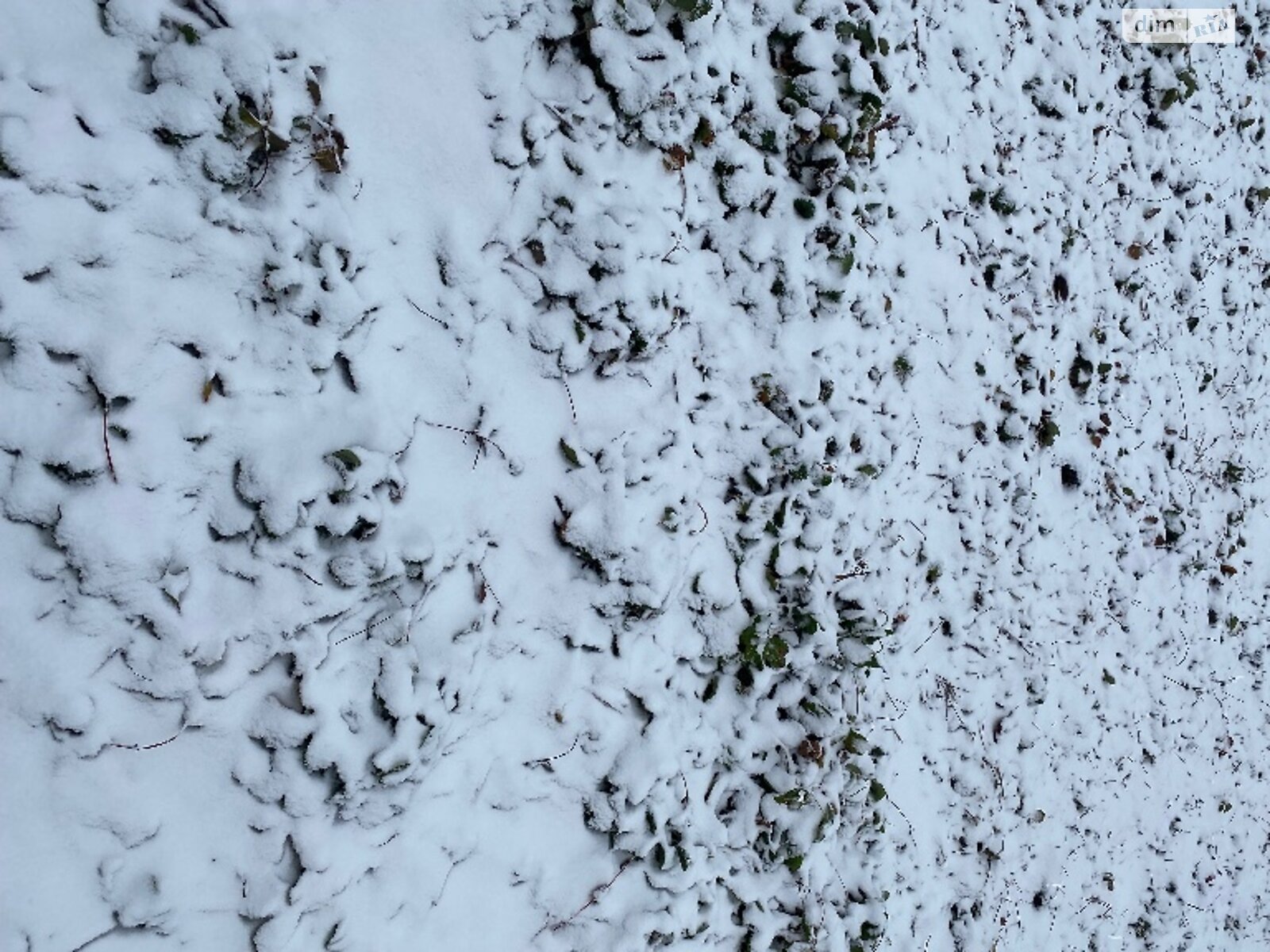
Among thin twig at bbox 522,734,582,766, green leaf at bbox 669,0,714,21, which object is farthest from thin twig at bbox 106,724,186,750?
green leaf at bbox 669,0,714,21

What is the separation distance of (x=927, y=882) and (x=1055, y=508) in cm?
172

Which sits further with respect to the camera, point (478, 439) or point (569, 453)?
point (569, 453)

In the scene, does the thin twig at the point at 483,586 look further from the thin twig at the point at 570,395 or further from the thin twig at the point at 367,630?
the thin twig at the point at 570,395

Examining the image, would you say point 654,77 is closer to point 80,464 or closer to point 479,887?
point 80,464

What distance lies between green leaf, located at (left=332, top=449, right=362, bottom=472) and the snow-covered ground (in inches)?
0.9

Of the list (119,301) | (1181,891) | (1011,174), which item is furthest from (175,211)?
(1181,891)

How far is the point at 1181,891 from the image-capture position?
4.61m

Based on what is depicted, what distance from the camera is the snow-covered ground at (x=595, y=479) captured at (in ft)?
7.03

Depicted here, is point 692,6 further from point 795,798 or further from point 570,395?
point 795,798
